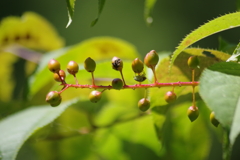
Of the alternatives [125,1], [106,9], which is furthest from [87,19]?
[125,1]

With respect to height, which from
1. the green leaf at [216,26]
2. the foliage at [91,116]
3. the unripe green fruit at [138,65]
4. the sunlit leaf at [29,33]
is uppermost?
the sunlit leaf at [29,33]

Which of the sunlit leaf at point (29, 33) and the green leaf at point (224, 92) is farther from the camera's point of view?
the sunlit leaf at point (29, 33)

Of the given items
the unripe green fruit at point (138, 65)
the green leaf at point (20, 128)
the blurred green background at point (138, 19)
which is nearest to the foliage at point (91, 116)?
the green leaf at point (20, 128)

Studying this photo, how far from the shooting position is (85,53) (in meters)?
1.02

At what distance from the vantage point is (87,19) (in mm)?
3092

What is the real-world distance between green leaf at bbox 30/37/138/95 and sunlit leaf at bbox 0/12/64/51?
0.61 ft

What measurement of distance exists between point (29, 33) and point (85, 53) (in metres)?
0.31

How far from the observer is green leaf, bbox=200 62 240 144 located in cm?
34

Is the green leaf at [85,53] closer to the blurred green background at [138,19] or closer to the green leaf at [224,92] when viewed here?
the green leaf at [224,92]

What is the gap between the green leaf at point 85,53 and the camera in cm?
94

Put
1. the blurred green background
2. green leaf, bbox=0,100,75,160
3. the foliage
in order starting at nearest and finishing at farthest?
green leaf, bbox=0,100,75,160, the foliage, the blurred green background

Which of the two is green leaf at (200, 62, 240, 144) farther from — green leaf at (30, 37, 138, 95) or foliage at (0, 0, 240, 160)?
green leaf at (30, 37, 138, 95)

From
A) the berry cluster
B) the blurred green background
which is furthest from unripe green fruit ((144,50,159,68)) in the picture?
the blurred green background

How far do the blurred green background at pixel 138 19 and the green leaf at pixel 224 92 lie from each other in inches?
91.8
